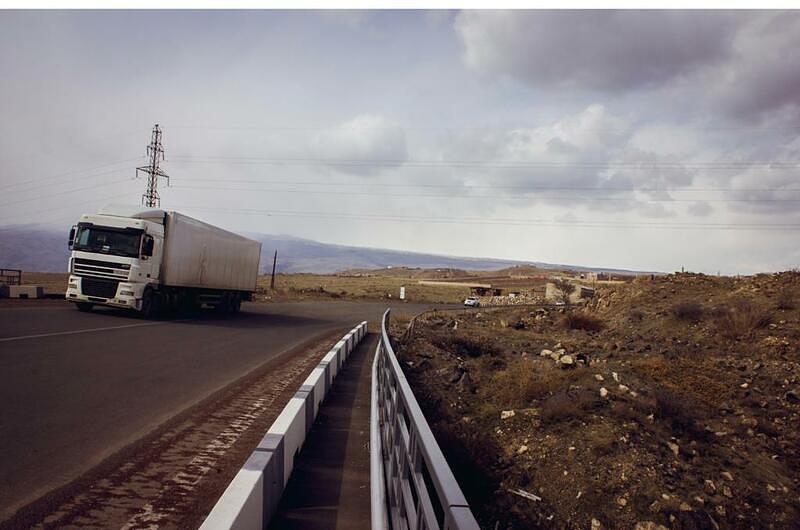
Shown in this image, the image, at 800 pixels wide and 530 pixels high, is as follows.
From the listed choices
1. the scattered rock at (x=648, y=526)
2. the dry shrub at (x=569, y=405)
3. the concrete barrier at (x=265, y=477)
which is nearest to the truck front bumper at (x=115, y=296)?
the concrete barrier at (x=265, y=477)

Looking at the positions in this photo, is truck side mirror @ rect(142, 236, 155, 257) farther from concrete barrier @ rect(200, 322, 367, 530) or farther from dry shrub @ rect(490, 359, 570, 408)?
concrete barrier @ rect(200, 322, 367, 530)

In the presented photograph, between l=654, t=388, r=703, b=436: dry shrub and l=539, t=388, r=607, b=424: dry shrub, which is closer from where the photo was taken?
l=654, t=388, r=703, b=436: dry shrub

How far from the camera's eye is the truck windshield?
20719 millimetres

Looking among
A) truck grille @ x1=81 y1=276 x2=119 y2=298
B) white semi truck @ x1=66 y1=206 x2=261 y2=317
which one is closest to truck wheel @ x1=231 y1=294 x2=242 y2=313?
white semi truck @ x1=66 y1=206 x2=261 y2=317

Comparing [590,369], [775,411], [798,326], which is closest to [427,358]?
[590,369]

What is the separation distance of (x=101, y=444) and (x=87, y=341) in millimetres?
8781

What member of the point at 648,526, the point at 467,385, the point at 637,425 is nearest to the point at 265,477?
the point at 648,526

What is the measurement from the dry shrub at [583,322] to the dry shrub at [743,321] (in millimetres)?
6898

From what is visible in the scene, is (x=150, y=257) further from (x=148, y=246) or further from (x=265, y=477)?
(x=265, y=477)

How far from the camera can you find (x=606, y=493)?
709 centimetres

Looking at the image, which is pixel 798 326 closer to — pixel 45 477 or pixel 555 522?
pixel 555 522

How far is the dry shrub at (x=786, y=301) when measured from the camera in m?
16.0

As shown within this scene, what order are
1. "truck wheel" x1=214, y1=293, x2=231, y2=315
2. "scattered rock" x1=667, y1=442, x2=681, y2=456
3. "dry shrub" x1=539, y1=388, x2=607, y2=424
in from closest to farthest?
"scattered rock" x1=667, y1=442, x2=681, y2=456
"dry shrub" x1=539, y1=388, x2=607, y2=424
"truck wheel" x1=214, y1=293, x2=231, y2=315

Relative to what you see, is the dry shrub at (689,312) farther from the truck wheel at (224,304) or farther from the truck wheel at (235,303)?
the truck wheel at (235,303)
